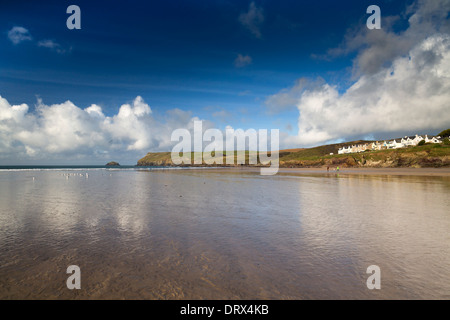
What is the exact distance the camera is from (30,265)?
6.98 m

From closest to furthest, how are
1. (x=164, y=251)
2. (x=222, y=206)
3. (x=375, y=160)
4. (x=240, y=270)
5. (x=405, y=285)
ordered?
1. (x=405, y=285)
2. (x=240, y=270)
3. (x=164, y=251)
4. (x=222, y=206)
5. (x=375, y=160)

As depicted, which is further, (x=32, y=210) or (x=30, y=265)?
(x=32, y=210)

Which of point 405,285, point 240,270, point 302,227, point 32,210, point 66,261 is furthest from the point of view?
point 32,210

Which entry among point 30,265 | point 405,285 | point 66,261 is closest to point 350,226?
point 405,285

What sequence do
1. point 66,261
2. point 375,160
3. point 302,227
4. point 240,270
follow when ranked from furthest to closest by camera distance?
point 375,160
point 302,227
point 66,261
point 240,270

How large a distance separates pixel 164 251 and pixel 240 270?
3.06m

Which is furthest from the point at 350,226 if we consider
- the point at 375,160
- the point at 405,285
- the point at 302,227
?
the point at 375,160

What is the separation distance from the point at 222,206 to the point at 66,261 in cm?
1104

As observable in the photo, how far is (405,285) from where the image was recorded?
577 cm
